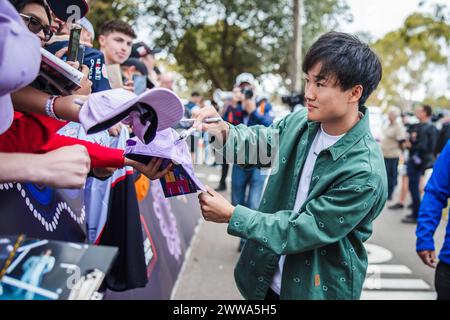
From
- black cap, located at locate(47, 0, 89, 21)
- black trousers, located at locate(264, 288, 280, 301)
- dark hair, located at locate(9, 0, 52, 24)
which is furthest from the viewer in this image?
black trousers, located at locate(264, 288, 280, 301)

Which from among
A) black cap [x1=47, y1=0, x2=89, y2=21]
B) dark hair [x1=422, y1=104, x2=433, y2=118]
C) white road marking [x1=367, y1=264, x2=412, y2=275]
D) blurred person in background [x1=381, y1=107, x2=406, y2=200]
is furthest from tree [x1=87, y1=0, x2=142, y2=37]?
black cap [x1=47, y1=0, x2=89, y2=21]

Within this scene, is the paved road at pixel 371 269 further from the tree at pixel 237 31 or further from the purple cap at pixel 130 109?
the tree at pixel 237 31

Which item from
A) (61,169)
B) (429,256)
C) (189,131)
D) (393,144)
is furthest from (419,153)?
(61,169)

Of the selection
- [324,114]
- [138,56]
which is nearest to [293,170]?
[324,114]

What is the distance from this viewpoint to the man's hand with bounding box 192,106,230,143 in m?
1.78

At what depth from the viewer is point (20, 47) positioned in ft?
2.98

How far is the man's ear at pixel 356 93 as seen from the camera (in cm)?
176

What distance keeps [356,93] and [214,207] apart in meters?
0.77

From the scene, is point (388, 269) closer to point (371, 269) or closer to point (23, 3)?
point (371, 269)

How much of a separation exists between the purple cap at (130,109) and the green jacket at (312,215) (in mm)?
609

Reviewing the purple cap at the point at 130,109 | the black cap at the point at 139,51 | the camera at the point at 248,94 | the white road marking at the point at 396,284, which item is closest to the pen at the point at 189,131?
the purple cap at the point at 130,109

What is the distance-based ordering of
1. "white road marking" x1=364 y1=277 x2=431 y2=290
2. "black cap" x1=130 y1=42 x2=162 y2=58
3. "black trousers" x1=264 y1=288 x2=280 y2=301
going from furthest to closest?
"black cap" x1=130 y1=42 x2=162 y2=58 → "white road marking" x1=364 y1=277 x2=431 y2=290 → "black trousers" x1=264 y1=288 x2=280 y2=301

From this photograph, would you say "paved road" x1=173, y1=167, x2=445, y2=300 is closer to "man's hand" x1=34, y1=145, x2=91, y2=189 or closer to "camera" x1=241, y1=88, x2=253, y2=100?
"camera" x1=241, y1=88, x2=253, y2=100

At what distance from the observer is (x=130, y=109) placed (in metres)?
1.18
